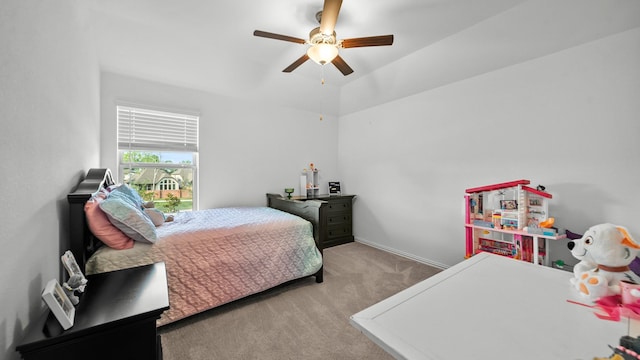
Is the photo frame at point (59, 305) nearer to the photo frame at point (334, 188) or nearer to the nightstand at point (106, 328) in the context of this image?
the nightstand at point (106, 328)

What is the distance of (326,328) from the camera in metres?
1.83

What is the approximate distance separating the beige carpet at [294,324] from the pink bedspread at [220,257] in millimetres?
136

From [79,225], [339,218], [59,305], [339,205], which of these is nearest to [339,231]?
[339,218]

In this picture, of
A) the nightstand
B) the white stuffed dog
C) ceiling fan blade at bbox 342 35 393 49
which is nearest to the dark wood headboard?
the nightstand

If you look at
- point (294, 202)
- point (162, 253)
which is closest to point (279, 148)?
point (294, 202)

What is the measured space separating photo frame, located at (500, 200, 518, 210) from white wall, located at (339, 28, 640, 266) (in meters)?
0.30

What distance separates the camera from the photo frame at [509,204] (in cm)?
→ 221

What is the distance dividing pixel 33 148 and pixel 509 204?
3255 mm

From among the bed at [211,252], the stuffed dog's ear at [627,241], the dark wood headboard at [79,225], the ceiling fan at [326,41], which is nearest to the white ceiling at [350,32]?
the ceiling fan at [326,41]

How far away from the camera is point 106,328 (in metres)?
0.87

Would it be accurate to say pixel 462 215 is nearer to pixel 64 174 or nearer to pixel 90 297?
pixel 90 297

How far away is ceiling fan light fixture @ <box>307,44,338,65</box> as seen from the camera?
1936 millimetres

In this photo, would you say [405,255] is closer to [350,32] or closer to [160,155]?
[350,32]

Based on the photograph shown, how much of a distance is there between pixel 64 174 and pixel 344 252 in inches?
123
